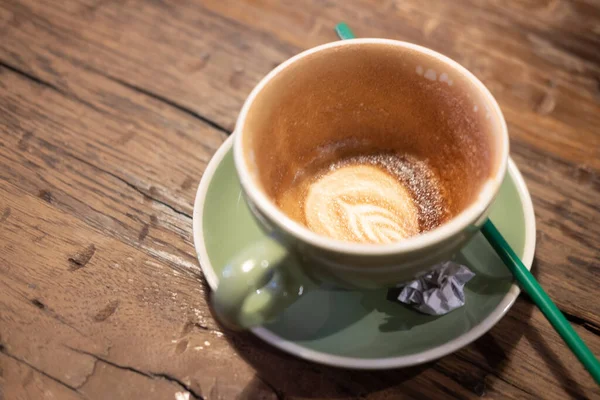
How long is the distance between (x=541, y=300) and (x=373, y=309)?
0.20 metres

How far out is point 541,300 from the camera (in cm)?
59

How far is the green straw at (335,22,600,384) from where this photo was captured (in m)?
0.55

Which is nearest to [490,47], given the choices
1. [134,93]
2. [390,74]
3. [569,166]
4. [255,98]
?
[569,166]

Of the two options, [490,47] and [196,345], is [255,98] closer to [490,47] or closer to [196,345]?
[196,345]

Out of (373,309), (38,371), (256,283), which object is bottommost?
(38,371)

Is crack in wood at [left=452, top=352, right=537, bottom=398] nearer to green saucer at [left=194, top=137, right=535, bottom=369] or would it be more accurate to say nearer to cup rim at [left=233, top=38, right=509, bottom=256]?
green saucer at [left=194, top=137, right=535, bottom=369]

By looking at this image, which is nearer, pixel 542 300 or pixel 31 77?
pixel 542 300

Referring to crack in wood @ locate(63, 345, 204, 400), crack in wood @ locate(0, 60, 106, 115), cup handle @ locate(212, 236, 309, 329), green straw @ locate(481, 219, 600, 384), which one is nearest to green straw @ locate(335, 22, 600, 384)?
green straw @ locate(481, 219, 600, 384)

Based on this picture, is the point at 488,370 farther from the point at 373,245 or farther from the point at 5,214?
the point at 5,214

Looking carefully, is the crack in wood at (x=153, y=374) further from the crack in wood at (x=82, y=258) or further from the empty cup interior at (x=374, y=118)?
the empty cup interior at (x=374, y=118)

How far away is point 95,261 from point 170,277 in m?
0.12

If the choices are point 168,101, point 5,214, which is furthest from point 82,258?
point 168,101

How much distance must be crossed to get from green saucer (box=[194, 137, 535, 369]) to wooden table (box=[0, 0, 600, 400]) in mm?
66

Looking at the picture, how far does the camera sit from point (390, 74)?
680mm
